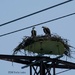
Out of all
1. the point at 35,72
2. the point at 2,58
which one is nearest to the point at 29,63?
the point at 35,72

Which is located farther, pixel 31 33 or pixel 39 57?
pixel 31 33

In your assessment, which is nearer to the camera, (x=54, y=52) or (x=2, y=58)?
(x=2, y=58)

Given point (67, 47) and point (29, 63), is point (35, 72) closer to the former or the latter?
point (29, 63)

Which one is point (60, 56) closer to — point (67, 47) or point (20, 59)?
point (67, 47)

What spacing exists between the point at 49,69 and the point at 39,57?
0.54 m

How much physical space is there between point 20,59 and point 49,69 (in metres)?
0.79

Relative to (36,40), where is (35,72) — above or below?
below

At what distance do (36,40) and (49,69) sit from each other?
33.5 inches

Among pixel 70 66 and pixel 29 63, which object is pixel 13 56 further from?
pixel 70 66

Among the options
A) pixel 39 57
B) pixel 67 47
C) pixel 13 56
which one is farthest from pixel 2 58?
pixel 67 47

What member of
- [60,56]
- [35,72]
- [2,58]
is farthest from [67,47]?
[2,58]

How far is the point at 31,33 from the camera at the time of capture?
34.2 ft

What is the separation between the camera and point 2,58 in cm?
920

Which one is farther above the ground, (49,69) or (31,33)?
(31,33)
